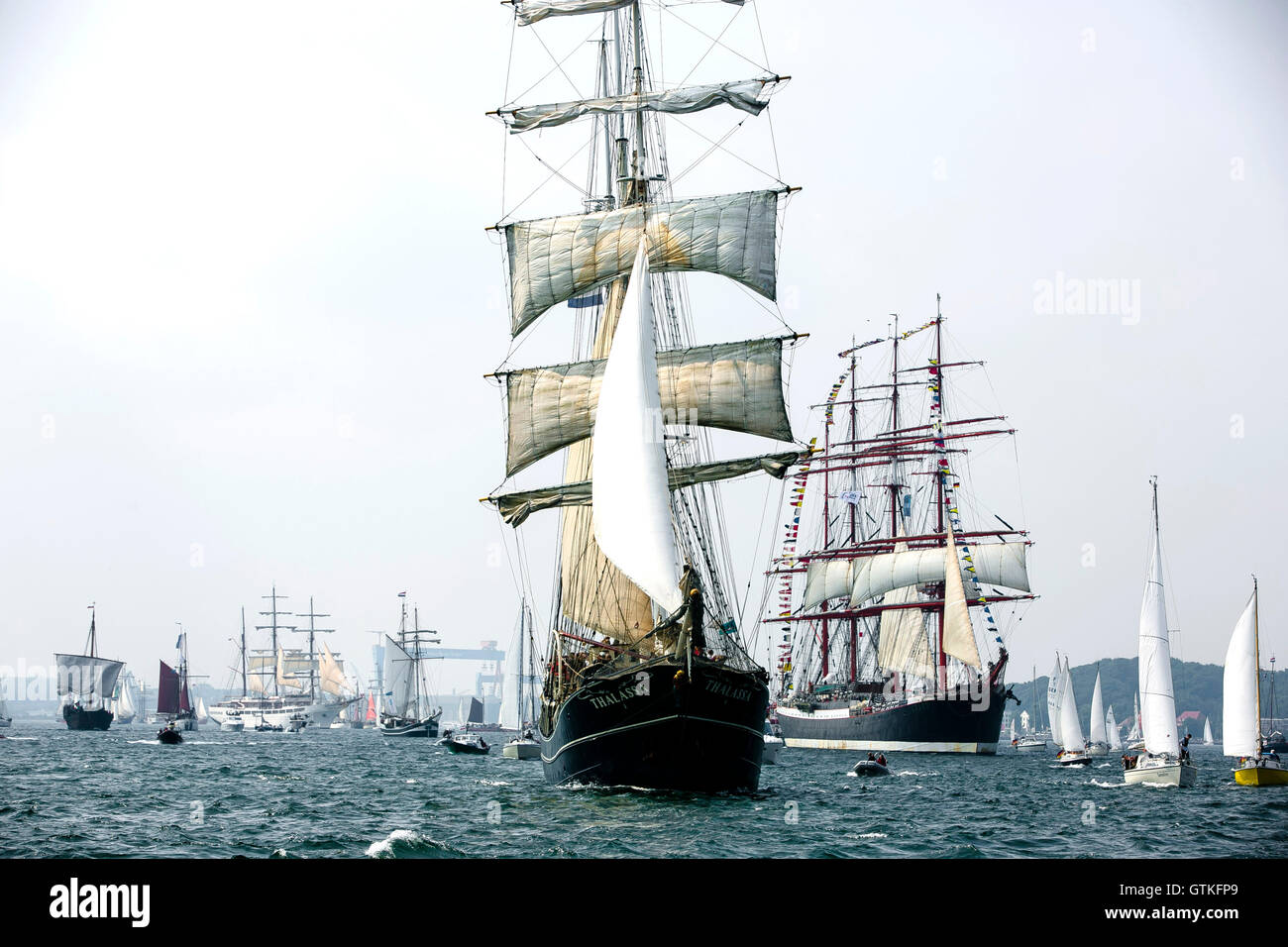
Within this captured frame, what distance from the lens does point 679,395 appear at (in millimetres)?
51375

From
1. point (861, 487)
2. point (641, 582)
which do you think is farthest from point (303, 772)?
point (861, 487)

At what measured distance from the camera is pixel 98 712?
151m

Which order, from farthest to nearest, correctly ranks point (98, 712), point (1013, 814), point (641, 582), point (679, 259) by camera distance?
1. point (98, 712)
2. point (679, 259)
3. point (1013, 814)
4. point (641, 582)

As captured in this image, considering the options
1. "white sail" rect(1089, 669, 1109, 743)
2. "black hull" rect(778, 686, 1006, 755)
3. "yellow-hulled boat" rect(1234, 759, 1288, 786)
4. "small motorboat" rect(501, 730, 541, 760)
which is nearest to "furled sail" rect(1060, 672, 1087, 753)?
"black hull" rect(778, 686, 1006, 755)

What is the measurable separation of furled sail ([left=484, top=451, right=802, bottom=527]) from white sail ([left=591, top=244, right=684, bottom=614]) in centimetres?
1215

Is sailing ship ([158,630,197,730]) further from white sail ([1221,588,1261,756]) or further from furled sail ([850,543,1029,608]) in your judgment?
white sail ([1221,588,1261,756])

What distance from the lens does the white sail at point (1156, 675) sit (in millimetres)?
52656

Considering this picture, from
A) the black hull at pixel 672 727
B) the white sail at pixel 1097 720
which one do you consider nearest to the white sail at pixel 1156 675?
the black hull at pixel 672 727

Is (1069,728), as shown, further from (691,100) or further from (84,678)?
(84,678)

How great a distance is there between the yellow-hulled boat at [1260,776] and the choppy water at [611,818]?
0.99 meters

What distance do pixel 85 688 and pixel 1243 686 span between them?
137 m
